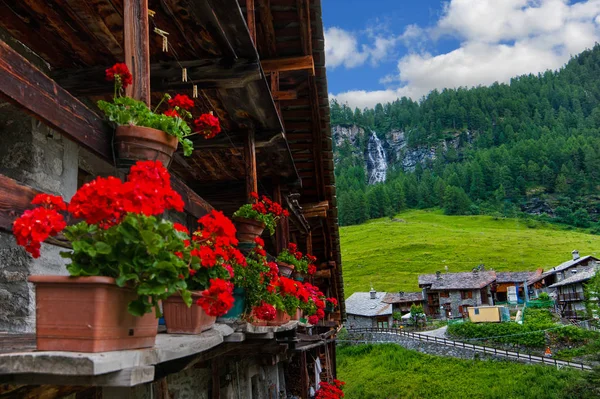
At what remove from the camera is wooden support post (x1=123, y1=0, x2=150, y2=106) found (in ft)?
10.3

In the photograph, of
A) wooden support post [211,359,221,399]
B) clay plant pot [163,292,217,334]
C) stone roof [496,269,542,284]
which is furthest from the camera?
stone roof [496,269,542,284]

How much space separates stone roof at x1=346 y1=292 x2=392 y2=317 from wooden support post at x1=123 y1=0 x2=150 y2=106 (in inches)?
2098

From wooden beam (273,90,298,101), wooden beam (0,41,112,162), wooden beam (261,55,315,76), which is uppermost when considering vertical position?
wooden beam (261,55,315,76)

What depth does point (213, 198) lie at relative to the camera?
9.71 meters

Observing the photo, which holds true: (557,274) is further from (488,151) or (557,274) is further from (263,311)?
(488,151)

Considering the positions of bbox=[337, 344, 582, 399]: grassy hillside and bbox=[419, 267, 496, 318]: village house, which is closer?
bbox=[337, 344, 582, 399]: grassy hillside

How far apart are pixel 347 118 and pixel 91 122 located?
199470 mm

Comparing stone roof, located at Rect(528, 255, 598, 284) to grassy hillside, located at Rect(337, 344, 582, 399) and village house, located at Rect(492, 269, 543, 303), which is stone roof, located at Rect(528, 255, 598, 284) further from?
grassy hillside, located at Rect(337, 344, 582, 399)

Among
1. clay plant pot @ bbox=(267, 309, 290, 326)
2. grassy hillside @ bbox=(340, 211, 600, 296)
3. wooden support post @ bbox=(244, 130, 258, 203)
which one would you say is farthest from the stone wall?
grassy hillside @ bbox=(340, 211, 600, 296)

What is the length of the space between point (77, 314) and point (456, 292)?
5979cm

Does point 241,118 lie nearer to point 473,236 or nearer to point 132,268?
point 132,268

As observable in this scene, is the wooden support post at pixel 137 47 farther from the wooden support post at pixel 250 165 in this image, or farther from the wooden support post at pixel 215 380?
the wooden support post at pixel 215 380

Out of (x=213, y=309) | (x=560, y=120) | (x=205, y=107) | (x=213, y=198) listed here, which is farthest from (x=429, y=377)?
(x=560, y=120)

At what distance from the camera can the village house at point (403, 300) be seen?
59375 mm
